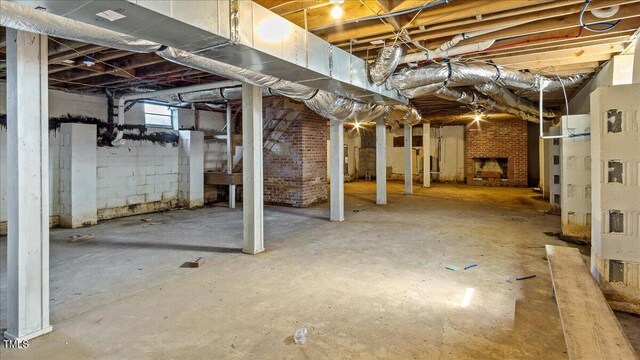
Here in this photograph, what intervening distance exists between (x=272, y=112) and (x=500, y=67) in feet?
14.3

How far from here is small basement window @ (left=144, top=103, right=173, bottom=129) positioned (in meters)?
7.14

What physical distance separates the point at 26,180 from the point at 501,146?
11919 mm

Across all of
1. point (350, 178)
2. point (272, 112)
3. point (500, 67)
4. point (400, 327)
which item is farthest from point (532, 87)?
point (350, 178)

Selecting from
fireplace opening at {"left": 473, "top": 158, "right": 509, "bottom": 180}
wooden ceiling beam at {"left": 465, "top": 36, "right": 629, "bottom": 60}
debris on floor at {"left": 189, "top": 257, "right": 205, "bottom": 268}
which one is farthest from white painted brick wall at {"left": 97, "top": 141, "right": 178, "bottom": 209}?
fireplace opening at {"left": 473, "top": 158, "right": 509, "bottom": 180}

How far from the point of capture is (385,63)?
3578 mm

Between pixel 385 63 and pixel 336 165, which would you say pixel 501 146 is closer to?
pixel 336 165

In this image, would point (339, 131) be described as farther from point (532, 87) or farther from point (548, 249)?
point (548, 249)

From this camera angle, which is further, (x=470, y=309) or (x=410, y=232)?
(x=410, y=232)

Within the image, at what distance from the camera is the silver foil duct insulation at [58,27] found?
66.1 inches

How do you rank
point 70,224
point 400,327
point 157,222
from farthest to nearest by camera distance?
point 157,222, point 70,224, point 400,327

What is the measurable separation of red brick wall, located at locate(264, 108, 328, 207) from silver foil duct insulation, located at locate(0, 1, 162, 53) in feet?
17.1

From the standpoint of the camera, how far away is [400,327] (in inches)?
92.9

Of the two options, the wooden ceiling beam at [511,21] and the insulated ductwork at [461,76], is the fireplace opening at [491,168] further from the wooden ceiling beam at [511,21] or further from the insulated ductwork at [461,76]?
the wooden ceiling beam at [511,21]

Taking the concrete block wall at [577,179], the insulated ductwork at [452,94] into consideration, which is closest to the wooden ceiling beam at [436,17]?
the insulated ductwork at [452,94]
